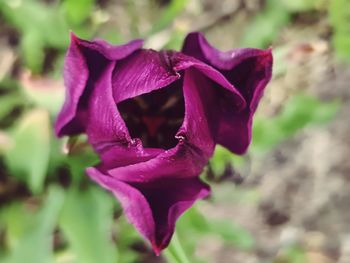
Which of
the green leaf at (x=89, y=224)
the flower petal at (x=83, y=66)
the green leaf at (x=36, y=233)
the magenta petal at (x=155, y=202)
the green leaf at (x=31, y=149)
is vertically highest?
the flower petal at (x=83, y=66)

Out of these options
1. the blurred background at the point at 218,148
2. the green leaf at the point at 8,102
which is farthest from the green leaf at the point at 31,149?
the green leaf at the point at 8,102

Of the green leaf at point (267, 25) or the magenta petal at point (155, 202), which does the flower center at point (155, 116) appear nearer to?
the magenta petal at point (155, 202)

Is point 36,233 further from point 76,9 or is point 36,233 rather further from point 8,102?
point 76,9

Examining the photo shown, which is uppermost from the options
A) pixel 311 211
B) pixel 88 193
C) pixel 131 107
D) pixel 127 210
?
pixel 131 107

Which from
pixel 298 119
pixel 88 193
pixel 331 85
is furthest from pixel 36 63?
pixel 331 85

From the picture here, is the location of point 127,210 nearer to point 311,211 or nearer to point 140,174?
point 140,174

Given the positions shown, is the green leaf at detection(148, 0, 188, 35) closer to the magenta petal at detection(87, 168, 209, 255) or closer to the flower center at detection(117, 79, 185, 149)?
the flower center at detection(117, 79, 185, 149)

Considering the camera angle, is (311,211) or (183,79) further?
(311,211)

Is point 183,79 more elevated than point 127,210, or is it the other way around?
point 183,79
